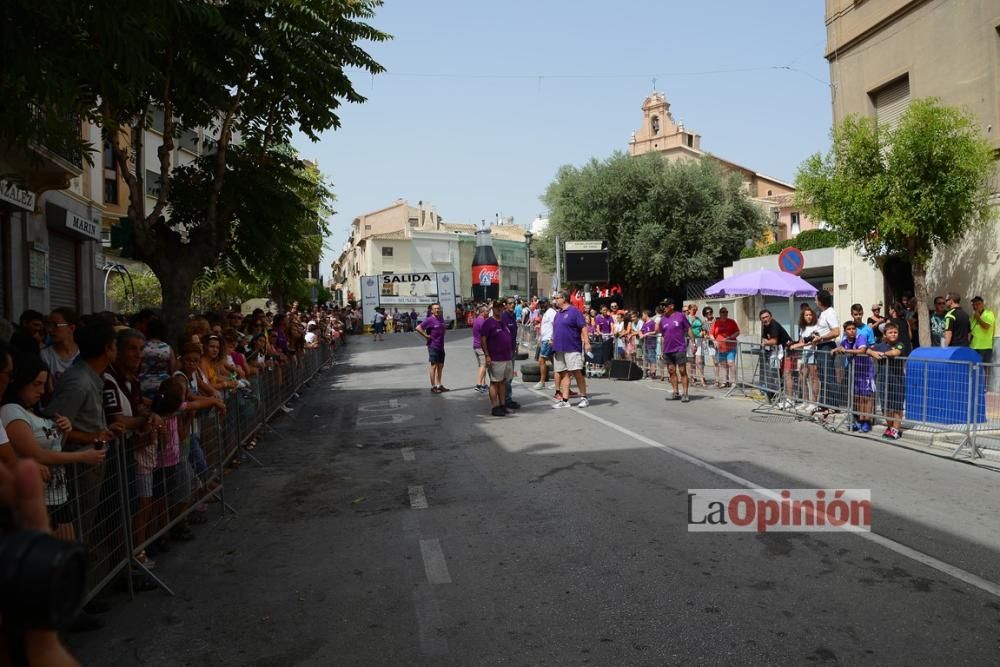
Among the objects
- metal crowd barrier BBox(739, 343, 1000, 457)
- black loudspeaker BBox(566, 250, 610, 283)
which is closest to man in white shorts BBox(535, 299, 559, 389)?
metal crowd barrier BBox(739, 343, 1000, 457)

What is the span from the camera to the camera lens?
1679 millimetres

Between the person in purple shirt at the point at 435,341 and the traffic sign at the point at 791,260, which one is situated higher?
the traffic sign at the point at 791,260

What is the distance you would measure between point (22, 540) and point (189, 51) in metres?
9.65

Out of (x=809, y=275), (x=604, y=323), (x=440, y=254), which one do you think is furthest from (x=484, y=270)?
(x=604, y=323)

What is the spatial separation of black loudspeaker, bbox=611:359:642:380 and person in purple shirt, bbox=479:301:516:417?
592 cm

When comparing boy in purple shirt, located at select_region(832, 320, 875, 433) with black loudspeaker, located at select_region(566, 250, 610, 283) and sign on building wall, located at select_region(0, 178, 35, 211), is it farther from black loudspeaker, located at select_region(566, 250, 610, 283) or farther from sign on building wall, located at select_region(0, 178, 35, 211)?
black loudspeaker, located at select_region(566, 250, 610, 283)

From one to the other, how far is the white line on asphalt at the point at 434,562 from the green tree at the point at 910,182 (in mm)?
11264

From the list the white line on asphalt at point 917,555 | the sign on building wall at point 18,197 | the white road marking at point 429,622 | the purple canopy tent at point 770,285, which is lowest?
the white road marking at point 429,622

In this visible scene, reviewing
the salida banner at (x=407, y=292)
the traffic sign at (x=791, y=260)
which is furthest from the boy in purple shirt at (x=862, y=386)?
the salida banner at (x=407, y=292)

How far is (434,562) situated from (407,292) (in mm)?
53349

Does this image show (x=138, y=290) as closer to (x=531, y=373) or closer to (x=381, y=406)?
(x=531, y=373)

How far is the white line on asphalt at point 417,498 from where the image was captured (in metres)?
6.90

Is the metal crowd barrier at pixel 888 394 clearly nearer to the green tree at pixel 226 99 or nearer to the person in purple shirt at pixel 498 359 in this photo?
the person in purple shirt at pixel 498 359

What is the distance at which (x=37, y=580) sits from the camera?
1682 millimetres
